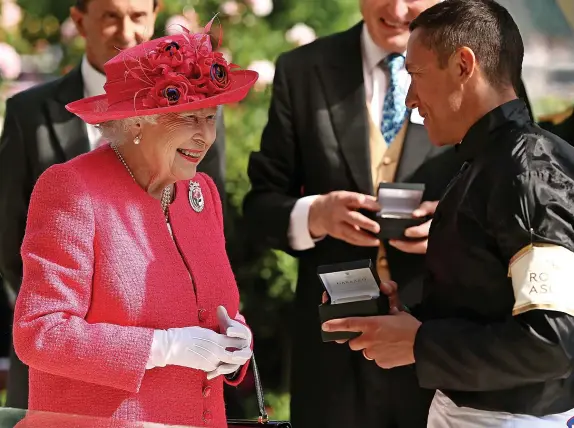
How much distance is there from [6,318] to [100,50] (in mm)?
1330

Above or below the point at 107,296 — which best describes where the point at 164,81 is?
above

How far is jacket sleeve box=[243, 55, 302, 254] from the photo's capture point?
3.36m

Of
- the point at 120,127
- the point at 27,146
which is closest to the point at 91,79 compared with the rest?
the point at 27,146

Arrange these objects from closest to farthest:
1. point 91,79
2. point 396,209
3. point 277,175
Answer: point 396,209 < point 277,175 < point 91,79

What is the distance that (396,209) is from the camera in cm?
300

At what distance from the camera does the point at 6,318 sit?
4.16 metres

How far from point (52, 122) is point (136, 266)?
1551 millimetres

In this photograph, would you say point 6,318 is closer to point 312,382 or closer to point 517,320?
point 312,382

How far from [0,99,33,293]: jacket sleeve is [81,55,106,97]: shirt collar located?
1.02 feet

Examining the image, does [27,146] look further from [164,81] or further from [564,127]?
[564,127]

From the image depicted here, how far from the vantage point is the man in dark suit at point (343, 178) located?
318cm

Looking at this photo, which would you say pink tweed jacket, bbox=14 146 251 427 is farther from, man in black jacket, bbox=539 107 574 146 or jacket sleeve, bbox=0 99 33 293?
man in black jacket, bbox=539 107 574 146

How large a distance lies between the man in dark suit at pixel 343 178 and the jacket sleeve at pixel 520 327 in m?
0.86

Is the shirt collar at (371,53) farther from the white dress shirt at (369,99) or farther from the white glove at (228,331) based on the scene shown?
the white glove at (228,331)
